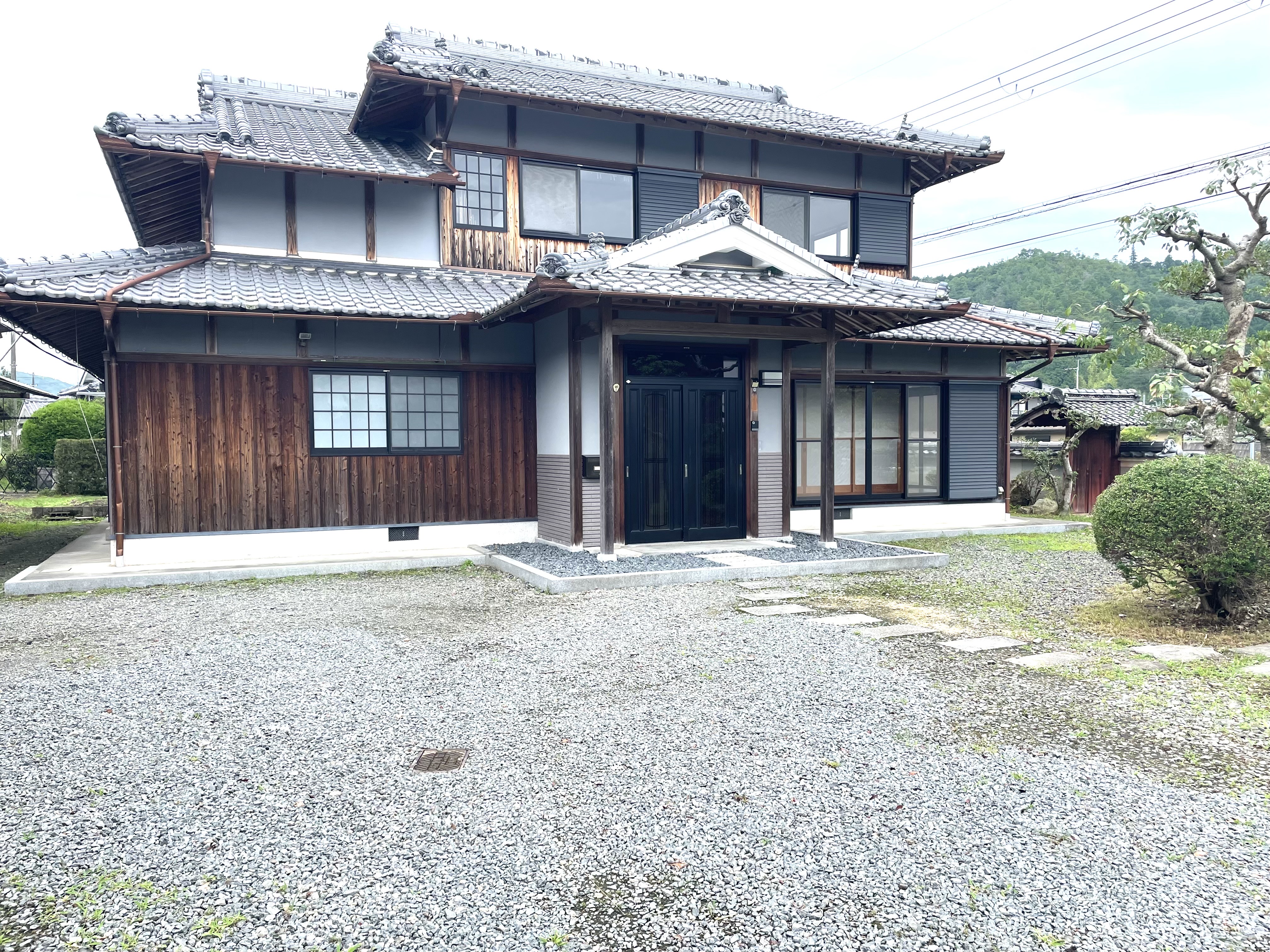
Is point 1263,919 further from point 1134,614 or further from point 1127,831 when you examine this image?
point 1134,614

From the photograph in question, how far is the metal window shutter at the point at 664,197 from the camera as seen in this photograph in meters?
12.0

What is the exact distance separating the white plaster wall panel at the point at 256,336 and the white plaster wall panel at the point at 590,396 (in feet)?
11.0

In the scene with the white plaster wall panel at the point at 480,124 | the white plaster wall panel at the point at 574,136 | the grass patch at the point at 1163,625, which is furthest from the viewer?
the white plaster wall panel at the point at 574,136

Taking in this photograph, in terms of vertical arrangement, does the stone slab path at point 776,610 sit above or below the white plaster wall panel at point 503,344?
below

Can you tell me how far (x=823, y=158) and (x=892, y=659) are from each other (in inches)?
378

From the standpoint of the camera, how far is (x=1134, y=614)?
691 centimetres

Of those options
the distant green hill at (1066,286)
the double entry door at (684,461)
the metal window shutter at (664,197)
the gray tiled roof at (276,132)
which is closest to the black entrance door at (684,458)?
the double entry door at (684,461)

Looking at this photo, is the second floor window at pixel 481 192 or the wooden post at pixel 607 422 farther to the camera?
the second floor window at pixel 481 192

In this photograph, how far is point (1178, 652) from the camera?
5.80 metres

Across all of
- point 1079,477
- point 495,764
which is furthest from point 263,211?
point 1079,477

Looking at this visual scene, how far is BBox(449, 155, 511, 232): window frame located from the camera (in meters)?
11.2

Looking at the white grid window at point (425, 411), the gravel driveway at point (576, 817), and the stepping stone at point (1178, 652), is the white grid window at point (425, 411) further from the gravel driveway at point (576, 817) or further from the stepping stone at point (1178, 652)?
the stepping stone at point (1178, 652)

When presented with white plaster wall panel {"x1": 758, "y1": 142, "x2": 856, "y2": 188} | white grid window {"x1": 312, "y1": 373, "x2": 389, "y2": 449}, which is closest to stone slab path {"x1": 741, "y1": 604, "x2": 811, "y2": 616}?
white grid window {"x1": 312, "y1": 373, "x2": 389, "y2": 449}

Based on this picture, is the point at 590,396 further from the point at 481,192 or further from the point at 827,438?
the point at 481,192
